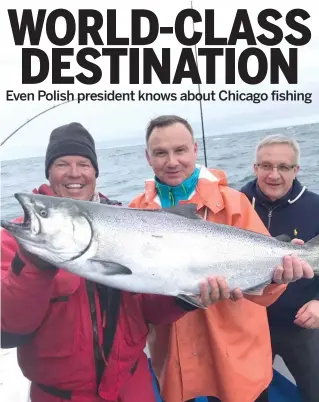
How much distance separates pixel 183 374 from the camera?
3074mm

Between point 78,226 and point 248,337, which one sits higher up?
point 78,226

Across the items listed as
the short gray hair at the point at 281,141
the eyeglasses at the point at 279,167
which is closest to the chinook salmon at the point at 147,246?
the eyeglasses at the point at 279,167

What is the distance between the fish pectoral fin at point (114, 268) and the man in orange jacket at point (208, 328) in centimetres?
78

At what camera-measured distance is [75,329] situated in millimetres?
2551

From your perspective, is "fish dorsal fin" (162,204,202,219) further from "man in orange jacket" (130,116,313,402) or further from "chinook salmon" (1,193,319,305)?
"man in orange jacket" (130,116,313,402)

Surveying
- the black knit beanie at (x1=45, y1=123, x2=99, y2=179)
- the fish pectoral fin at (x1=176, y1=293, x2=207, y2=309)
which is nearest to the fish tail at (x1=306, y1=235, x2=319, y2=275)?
the fish pectoral fin at (x1=176, y1=293, x2=207, y2=309)

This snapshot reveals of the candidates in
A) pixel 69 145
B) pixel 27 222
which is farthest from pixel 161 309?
pixel 69 145

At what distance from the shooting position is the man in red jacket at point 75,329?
228cm

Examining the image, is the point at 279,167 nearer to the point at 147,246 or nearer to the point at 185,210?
the point at 185,210

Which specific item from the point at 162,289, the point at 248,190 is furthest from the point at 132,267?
the point at 248,190

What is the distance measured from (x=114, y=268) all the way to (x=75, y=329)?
17.3 inches

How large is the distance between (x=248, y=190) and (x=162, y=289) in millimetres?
1704

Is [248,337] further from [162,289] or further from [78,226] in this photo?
[78,226]

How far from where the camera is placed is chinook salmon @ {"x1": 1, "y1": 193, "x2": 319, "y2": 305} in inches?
92.5
